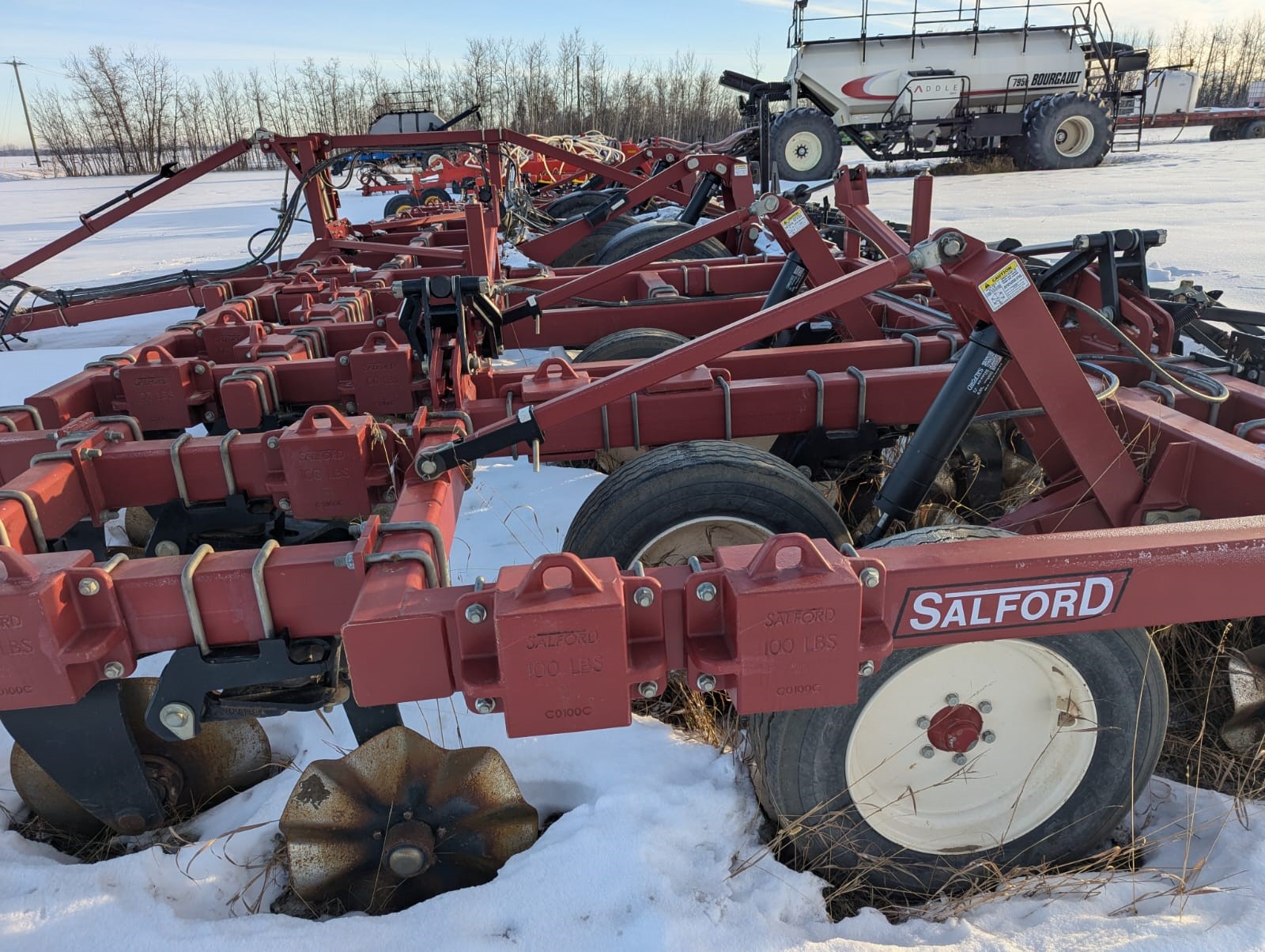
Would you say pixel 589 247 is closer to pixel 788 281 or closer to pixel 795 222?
pixel 788 281

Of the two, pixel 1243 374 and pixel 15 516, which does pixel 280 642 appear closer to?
pixel 15 516

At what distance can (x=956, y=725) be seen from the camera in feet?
6.19

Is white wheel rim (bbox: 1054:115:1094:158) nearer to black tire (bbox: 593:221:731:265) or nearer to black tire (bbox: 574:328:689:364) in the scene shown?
black tire (bbox: 593:221:731:265)

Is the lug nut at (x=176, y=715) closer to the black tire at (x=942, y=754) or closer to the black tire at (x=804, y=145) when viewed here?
the black tire at (x=942, y=754)

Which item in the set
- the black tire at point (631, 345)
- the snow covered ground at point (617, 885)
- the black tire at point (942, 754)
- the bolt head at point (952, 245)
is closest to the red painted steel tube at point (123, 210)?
the black tire at point (631, 345)

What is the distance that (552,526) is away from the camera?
3.58 meters

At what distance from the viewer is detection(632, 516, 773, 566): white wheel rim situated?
2.30 metres

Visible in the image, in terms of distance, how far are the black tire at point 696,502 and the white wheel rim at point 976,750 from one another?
505 mm

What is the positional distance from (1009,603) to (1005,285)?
80 cm

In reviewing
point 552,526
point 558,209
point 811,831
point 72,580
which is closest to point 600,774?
point 811,831

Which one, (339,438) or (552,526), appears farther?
(552,526)

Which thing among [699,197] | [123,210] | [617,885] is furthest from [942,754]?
[123,210]

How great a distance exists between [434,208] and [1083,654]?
11439 millimetres

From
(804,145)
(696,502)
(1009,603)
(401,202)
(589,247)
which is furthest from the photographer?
(401,202)
